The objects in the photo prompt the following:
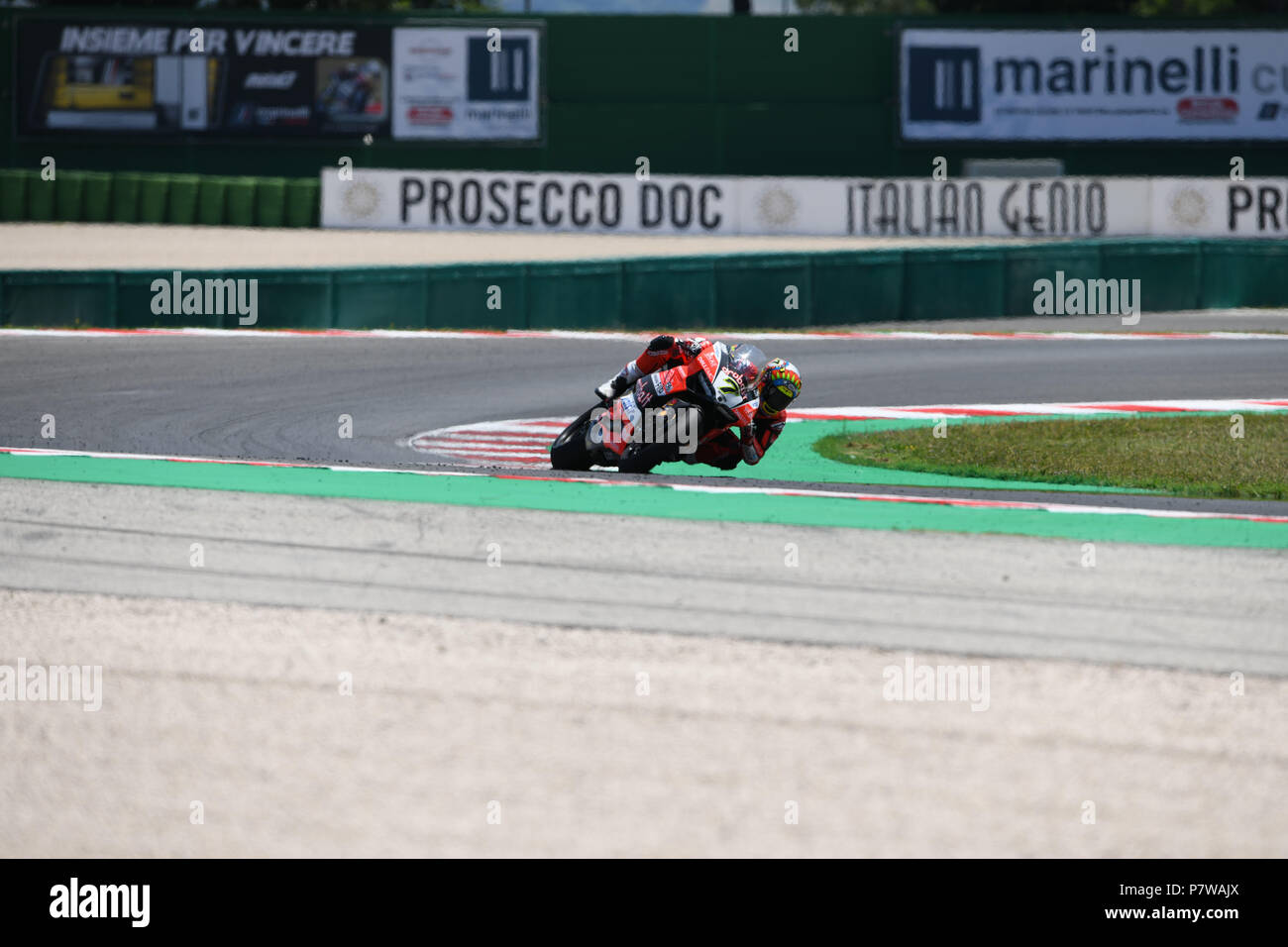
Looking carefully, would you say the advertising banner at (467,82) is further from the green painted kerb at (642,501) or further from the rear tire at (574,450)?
the green painted kerb at (642,501)

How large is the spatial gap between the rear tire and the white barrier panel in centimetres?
2011

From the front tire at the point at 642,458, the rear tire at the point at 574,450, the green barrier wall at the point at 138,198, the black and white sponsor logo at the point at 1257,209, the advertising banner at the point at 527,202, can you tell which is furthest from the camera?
the green barrier wall at the point at 138,198

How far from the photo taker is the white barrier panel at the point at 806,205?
29688 millimetres

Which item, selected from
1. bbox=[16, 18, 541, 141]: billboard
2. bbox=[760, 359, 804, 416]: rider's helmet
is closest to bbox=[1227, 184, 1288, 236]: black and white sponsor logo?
bbox=[16, 18, 541, 141]: billboard

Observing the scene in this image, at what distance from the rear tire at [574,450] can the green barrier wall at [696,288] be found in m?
9.10

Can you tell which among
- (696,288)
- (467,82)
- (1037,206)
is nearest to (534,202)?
(467,82)

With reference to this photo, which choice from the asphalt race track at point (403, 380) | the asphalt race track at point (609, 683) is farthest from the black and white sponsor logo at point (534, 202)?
the asphalt race track at point (609, 683)

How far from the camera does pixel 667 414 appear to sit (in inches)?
436

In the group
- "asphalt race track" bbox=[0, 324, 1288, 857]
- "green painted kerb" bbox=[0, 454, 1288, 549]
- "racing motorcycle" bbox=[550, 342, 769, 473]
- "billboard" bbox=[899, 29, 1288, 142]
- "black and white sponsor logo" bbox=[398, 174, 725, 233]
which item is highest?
"billboard" bbox=[899, 29, 1288, 142]

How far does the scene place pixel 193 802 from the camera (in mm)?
5258

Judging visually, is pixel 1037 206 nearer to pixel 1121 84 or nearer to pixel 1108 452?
pixel 1121 84

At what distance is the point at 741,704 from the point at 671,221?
25730mm

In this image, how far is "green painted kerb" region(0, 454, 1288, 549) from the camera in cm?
895

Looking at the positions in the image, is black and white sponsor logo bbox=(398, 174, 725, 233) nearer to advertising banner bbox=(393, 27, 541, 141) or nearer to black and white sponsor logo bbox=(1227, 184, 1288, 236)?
advertising banner bbox=(393, 27, 541, 141)
